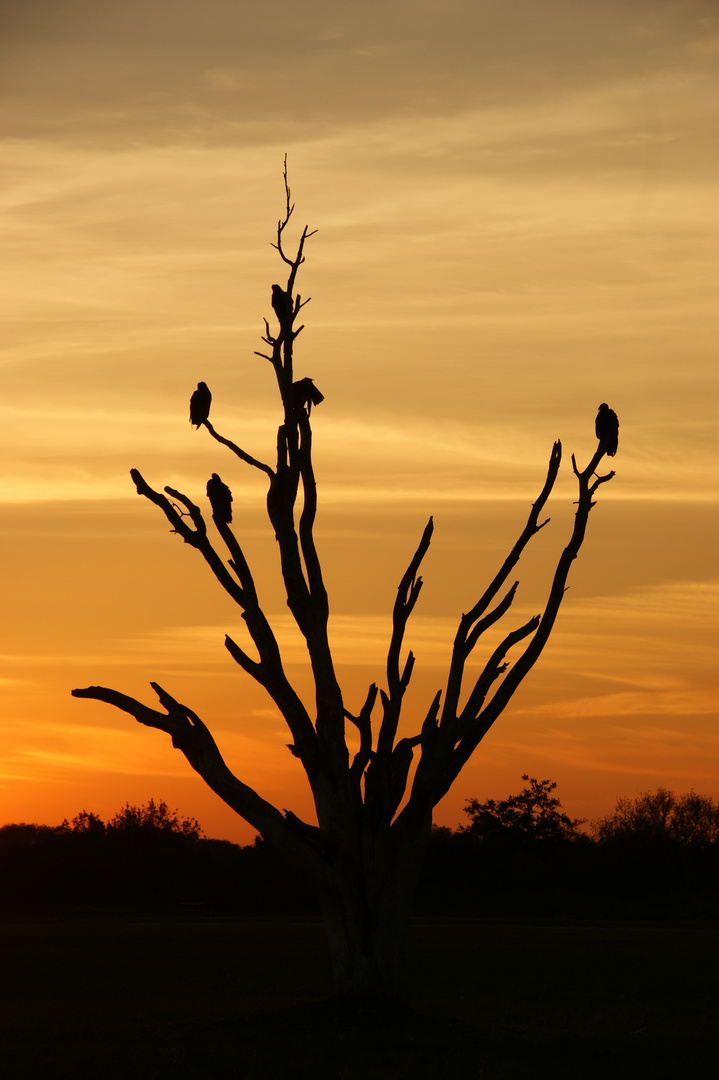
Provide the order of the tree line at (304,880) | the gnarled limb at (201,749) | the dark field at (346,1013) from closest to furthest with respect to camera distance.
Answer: the dark field at (346,1013)
the gnarled limb at (201,749)
the tree line at (304,880)

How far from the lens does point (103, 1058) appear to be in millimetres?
11453

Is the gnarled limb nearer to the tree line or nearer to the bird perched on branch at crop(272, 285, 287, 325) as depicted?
the bird perched on branch at crop(272, 285, 287, 325)

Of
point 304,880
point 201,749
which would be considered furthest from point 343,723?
point 304,880

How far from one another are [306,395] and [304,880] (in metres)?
36.1

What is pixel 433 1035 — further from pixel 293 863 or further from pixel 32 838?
pixel 32 838

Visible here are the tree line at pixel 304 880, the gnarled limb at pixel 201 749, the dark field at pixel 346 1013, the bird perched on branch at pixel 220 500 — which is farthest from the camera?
the tree line at pixel 304 880

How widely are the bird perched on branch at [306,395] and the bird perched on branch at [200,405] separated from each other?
40.4 inches

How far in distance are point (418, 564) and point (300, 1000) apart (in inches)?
271

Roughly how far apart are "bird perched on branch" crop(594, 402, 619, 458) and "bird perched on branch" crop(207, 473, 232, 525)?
4.51m

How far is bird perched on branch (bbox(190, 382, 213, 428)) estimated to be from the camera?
1438 cm

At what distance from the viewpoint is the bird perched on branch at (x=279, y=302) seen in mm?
14609

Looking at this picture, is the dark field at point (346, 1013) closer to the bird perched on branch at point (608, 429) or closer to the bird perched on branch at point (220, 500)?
the bird perched on branch at point (220, 500)

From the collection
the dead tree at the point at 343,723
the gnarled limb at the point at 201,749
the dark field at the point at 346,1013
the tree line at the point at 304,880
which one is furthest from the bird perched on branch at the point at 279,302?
the tree line at the point at 304,880

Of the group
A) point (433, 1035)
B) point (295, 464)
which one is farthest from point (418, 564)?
point (433, 1035)
